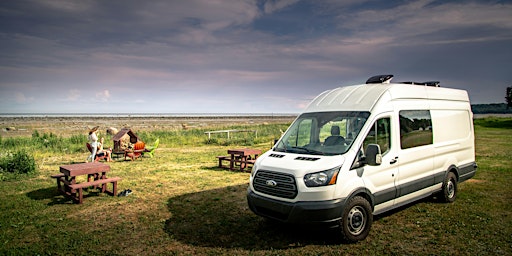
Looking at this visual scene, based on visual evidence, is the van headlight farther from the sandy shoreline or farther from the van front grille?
the sandy shoreline

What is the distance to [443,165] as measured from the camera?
7.34m

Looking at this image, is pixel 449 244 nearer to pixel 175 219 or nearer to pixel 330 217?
pixel 330 217

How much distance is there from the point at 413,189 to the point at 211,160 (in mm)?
10850

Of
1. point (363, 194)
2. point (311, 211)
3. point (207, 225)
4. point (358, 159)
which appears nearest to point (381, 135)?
point (358, 159)

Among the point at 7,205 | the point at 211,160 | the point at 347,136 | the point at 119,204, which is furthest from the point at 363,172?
the point at 211,160

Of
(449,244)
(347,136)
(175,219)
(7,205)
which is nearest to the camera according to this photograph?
(449,244)

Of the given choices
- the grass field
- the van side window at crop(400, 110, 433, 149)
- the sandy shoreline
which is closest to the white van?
the van side window at crop(400, 110, 433, 149)

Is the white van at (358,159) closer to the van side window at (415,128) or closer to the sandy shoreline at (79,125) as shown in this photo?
the van side window at (415,128)

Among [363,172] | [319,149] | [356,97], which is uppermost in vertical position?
[356,97]

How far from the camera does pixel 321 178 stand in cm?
509

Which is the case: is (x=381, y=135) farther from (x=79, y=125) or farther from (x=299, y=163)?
(x=79, y=125)

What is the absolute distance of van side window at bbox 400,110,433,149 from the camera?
6.35 metres

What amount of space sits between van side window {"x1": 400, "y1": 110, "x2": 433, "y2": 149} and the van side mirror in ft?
3.83

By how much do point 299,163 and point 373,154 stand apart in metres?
1.31
